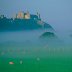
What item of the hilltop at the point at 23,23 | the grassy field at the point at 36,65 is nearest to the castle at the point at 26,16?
the hilltop at the point at 23,23

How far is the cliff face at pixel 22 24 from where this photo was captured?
1.87 m

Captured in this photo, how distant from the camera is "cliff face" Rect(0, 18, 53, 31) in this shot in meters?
1.87

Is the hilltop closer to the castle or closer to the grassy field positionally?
the castle

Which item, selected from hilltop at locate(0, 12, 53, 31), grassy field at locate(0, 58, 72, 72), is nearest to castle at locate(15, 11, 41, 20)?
hilltop at locate(0, 12, 53, 31)

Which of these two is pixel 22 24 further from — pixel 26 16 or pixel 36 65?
pixel 36 65

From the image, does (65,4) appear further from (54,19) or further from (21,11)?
(21,11)

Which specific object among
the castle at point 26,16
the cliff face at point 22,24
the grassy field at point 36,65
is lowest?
the grassy field at point 36,65

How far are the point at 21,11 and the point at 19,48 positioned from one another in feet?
1.26

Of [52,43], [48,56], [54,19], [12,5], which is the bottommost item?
[48,56]

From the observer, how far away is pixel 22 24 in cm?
189

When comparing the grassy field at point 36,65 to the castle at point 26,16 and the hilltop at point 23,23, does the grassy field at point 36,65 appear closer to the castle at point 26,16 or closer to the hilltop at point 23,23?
the hilltop at point 23,23

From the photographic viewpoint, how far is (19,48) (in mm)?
1834

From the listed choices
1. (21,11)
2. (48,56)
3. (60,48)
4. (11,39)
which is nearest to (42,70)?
(48,56)

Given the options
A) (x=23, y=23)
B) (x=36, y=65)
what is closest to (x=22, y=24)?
(x=23, y=23)
